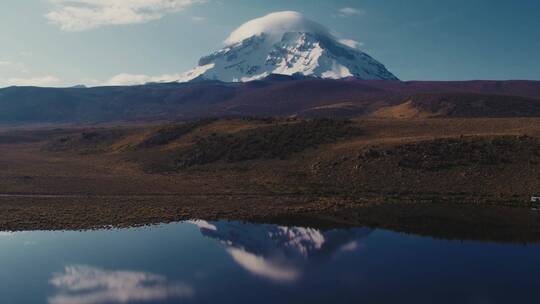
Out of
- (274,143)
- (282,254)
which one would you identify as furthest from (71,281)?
(274,143)

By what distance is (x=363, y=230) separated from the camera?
124 ft

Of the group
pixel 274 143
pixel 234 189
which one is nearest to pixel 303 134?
pixel 274 143

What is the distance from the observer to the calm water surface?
82.0 ft

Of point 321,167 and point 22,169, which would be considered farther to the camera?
point 22,169

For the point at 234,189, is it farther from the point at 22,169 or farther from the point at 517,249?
the point at 22,169

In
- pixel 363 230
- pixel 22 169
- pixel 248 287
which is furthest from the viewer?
pixel 22 169

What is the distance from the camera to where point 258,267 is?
29766mm

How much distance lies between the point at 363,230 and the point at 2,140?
110647 millimetres

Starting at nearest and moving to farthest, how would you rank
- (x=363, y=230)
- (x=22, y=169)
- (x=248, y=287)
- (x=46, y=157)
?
(x=248, y=287), (x=363, y=230), (x=22, y=169), (x=46, y=157)

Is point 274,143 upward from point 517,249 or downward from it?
upward

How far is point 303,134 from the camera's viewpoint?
7169 cm

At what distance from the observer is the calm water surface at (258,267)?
25.0 metres

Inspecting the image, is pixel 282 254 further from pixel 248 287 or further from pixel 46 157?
pixel 46 157

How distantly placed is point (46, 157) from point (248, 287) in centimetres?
7271
